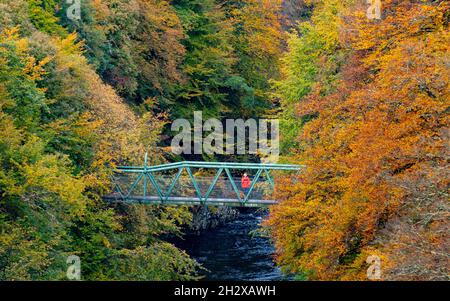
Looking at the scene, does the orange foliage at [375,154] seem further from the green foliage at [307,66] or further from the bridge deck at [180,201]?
the green foliage at [307,66]

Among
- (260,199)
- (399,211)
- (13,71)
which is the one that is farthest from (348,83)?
(13,71)

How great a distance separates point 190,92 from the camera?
35.9 metres

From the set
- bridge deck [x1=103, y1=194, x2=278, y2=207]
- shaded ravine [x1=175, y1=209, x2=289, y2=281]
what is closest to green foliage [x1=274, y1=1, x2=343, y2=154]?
shaded ravine [x1=175, y1=209, x2=289, y2=281]

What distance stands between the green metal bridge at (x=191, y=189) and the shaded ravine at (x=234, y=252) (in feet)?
12.1

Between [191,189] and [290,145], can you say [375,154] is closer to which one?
[191,189]

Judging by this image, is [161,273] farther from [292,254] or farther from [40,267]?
[40,267]

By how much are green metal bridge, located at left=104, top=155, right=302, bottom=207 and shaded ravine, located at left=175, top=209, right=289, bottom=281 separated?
369 cm

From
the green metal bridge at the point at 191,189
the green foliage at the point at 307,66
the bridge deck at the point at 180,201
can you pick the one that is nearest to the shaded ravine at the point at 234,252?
the green metal bridge at the point at 191,189

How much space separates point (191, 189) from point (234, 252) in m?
6.26

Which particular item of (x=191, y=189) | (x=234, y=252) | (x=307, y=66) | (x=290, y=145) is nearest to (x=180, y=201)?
(x=191, y=189)

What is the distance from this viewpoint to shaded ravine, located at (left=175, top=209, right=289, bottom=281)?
25.9 metres

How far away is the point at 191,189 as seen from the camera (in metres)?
23.2
